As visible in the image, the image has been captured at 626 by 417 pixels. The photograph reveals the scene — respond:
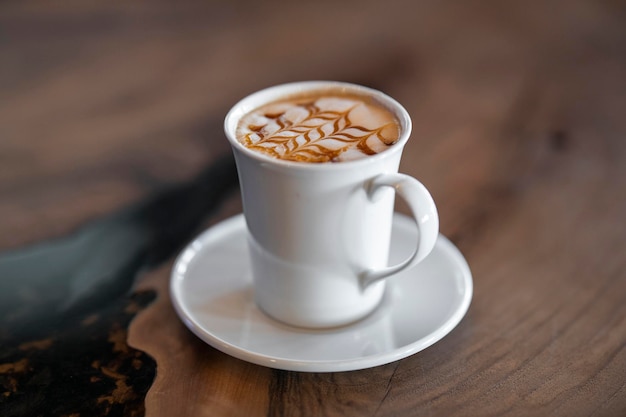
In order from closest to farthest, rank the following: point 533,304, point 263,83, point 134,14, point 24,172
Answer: point 533,304, point 24,172, point 263,83, point 134,14

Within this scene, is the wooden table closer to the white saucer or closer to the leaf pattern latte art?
the white saucer

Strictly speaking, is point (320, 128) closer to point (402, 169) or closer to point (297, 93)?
point (297, 93)

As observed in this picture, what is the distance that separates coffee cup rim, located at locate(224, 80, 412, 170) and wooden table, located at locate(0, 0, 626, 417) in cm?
18

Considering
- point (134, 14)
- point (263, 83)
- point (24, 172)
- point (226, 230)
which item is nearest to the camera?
point (226, 230)

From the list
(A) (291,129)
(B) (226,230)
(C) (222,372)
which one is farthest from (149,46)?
(C) (222,372)

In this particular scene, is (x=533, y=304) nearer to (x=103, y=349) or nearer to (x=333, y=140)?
(x=333, y=140)

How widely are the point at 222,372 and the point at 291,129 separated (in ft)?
0.73

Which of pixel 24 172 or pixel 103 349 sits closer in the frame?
pixel 103 349

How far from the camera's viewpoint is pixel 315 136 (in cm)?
63

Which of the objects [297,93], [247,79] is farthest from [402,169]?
[247,79]

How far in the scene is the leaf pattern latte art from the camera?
605mm

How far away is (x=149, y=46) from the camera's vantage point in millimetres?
1165

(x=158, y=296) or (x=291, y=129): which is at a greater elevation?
→ (x=291, y=129)

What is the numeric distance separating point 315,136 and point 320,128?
19mm
